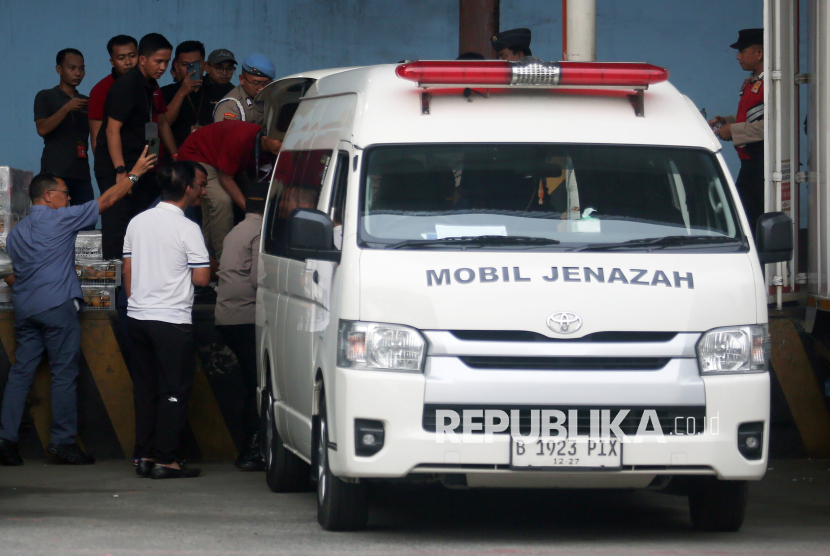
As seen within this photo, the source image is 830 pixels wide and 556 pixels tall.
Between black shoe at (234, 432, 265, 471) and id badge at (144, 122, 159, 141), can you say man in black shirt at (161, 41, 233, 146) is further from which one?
black shoe at (234, 432, 265, 471)

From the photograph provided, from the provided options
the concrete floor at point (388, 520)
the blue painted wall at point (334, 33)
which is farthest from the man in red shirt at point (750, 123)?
the concrete floor at point (388, 520)

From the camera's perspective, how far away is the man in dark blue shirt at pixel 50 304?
355 inches

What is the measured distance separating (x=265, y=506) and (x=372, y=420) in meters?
1.89

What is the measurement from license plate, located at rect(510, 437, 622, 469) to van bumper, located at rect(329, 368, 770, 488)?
0.13 feet

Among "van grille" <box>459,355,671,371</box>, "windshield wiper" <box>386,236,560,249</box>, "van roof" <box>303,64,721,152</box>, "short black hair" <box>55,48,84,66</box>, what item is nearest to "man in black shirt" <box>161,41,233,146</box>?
"short black hair" <box>55,48,84,66</box>

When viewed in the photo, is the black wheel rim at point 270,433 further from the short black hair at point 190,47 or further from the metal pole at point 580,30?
the short black hair at point 190,47

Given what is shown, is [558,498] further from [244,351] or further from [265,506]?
[244,351]

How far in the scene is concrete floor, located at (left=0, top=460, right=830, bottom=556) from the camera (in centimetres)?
612

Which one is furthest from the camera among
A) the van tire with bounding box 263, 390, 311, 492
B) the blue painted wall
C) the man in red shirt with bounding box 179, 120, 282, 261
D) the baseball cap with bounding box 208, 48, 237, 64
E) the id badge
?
the blue painted wall

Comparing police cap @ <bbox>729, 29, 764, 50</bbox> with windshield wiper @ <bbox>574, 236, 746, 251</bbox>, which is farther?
police cap @ <bbox>729, 29, 764, 50</bbox>

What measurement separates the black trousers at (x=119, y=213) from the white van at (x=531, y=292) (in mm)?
4298

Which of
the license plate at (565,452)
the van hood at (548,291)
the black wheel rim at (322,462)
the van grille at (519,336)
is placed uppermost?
the van hood at (548,291)

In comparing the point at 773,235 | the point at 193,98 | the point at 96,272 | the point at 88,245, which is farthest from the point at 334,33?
the point at 773,235

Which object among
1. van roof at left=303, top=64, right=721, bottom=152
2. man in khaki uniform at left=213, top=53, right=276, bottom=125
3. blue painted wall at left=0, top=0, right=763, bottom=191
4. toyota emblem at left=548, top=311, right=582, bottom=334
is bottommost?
toyota emblem at left=548, top=311, right=582, bottom=334
